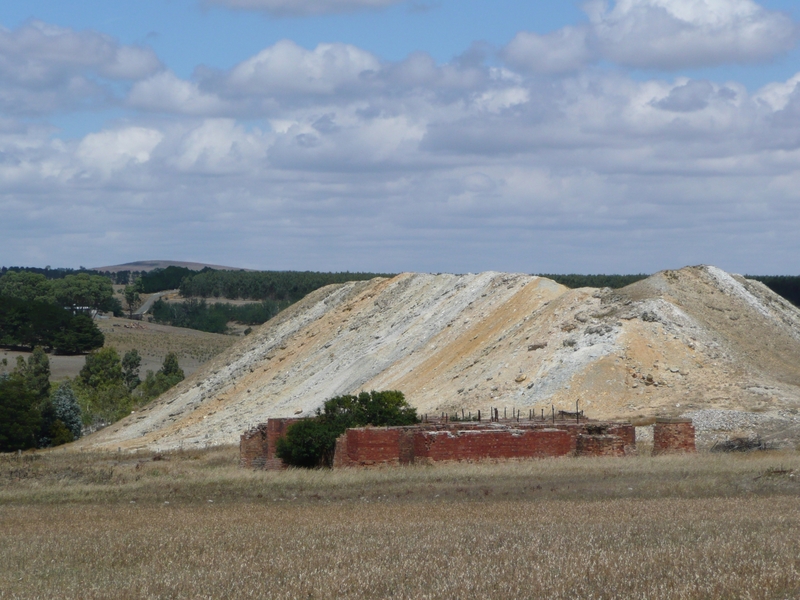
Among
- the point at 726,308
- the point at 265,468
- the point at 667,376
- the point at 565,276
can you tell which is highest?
the point at 565,276

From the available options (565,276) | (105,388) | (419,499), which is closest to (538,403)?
(419,499)

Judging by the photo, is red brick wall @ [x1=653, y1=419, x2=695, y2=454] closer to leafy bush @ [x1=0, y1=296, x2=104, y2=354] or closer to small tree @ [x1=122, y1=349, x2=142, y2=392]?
small tree @ [x1=122, y1=349, x2=142, y2=392]

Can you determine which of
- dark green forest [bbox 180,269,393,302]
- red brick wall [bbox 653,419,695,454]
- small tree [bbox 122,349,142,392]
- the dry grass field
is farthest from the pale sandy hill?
dark green forest [bbox 180,269,393,302]

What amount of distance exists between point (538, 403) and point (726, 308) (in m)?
11.6

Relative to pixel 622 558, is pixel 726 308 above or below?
above

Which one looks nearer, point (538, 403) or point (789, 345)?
point (538, 403)

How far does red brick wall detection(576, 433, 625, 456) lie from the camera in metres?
22.3

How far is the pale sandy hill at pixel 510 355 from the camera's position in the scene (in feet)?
107


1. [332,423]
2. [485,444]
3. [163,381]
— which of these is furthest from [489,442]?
[163,381]

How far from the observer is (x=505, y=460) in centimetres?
2178

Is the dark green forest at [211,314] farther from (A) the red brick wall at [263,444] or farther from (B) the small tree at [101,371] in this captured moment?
(A) the red brick wall at [263,444]

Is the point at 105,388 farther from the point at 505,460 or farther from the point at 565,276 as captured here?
the point at 565,276

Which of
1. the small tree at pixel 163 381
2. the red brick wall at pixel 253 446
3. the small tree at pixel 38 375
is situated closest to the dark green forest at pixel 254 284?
the small tree at pixel 163 381

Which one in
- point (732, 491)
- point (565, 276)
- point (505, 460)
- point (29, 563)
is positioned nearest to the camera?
point (29, 563)
